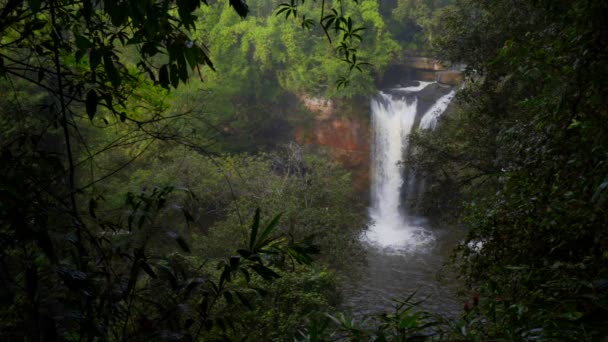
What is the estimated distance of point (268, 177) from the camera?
12.6 meters

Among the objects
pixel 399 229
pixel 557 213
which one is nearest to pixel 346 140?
pixel 399 229

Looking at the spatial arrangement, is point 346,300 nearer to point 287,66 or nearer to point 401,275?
point 401,275

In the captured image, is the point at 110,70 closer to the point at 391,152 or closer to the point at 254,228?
the point at 254,228

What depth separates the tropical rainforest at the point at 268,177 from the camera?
5.19 feet

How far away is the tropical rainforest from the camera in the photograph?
1583 millimetres

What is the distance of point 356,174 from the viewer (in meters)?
19.3

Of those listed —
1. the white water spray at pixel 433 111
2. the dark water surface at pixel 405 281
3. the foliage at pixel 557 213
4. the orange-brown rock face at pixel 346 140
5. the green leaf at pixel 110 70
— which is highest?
the green leaf at pixel 110 70

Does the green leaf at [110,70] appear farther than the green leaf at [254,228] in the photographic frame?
No

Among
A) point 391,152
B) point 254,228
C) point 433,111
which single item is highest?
point 254,228

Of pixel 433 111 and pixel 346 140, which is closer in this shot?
pixel 433 111

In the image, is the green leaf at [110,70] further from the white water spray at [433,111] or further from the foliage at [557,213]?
the white water spray at [433,111]

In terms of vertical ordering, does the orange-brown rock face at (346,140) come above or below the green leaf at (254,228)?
below

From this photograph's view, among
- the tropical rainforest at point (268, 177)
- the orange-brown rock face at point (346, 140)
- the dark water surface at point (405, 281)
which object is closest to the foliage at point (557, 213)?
the tropical rainforest at point (268, 177)

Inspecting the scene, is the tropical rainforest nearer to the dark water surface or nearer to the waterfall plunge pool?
the dark water surface
